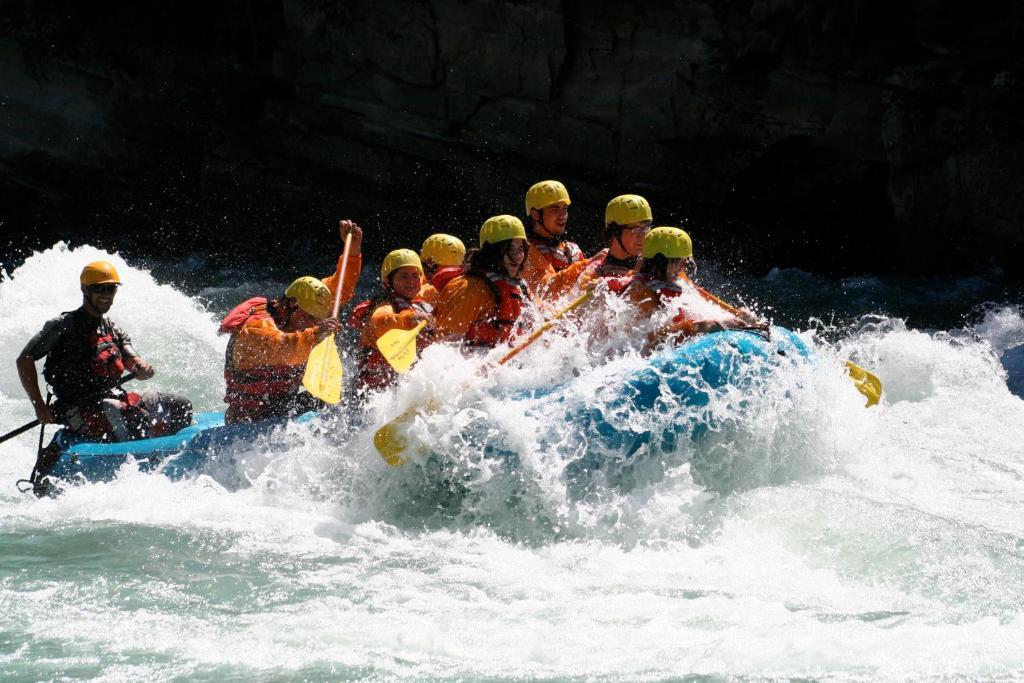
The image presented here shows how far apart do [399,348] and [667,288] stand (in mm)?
1220

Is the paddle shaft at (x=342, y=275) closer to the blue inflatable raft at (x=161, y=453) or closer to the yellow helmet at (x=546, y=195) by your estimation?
the blue inflatable raft at (x=161, y=453)

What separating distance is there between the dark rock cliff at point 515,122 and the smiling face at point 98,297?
6333mm

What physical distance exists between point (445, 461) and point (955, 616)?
216 centimetres

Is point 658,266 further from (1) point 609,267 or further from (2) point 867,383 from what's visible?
(2) point 867,383

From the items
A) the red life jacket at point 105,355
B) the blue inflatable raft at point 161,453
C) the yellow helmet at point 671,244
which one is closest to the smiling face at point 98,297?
the red life jacket at point 105,355

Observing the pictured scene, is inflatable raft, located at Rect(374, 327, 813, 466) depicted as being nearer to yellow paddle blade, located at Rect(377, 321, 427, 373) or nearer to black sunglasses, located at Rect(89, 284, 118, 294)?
yellow paddle blade, located at Rect(377, 321, 427, 373)

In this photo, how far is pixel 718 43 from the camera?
10.8 m

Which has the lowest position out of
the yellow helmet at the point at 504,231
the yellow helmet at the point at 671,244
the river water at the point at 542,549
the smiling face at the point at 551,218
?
the river water at the point at 542,549

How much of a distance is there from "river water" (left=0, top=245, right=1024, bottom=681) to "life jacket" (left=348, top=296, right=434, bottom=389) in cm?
20

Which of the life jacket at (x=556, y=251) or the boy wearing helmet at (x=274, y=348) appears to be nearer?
the boy wearing helmet at (x=274, y=348)

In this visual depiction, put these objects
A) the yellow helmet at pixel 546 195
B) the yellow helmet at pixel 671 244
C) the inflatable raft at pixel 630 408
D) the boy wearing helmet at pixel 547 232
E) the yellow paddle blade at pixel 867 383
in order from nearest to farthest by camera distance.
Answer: the inflatable raft at pixel 630 408 < the yellow helmet at pixel 671 244 < the yellow paddle blade at pixel 867 383 < the boy wearing helmet at pixel 547 232 < the yellow helmet at pixel 546 195

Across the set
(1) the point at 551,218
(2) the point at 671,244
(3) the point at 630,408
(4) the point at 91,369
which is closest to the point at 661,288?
(2) the point at 671,244

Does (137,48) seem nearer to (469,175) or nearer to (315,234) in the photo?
(315,234)

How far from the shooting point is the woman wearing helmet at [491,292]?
5676 millimetres
